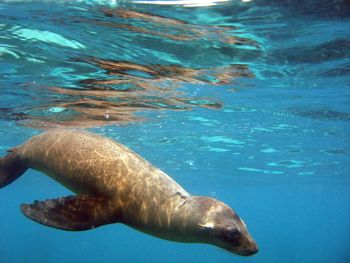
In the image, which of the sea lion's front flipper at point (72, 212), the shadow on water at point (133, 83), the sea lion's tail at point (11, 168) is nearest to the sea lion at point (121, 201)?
the sea lion's front flipper at point (72, 212)

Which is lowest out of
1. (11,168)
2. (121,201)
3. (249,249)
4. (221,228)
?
(11,168)

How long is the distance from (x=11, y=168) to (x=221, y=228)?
4.84 meters

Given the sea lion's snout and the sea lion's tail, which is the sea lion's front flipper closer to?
the sea lion's snout

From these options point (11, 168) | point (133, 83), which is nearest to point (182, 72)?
point (133, 83)

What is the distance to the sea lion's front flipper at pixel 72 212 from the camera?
4.78 metres

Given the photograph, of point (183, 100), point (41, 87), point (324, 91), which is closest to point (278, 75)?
point (324, 91)

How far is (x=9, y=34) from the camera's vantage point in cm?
891

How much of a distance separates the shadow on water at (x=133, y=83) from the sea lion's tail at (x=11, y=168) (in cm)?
337

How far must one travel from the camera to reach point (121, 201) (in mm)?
5473

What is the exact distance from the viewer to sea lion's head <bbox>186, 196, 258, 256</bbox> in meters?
4.46

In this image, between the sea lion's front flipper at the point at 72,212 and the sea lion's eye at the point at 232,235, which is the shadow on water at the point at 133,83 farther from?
the sea lion's eye at the point at 232,235

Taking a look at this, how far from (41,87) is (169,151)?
1499 cm

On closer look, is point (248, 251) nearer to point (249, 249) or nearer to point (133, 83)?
point (249, 249)

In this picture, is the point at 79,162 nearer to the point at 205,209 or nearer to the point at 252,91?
the point at 205,209
